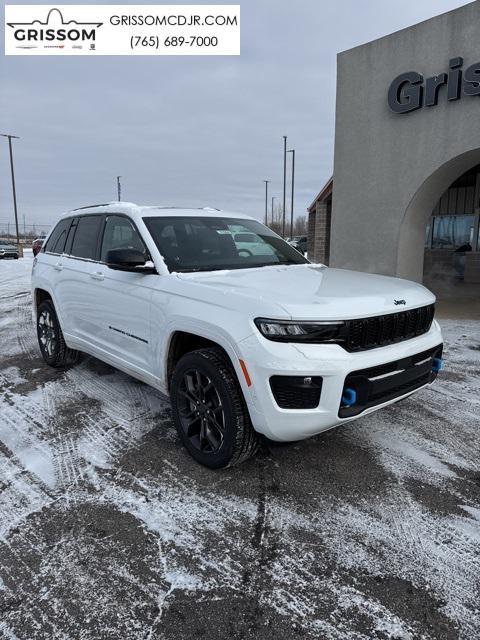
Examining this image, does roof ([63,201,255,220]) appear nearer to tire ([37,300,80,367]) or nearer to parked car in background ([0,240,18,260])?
tire ([37,300,80,367])

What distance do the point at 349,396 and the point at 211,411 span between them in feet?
2.98

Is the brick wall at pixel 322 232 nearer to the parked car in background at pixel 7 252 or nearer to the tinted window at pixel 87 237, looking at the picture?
the tinted window at pixel 87 237

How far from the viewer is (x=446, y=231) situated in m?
17.0

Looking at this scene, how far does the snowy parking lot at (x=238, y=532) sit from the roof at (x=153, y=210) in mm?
1758

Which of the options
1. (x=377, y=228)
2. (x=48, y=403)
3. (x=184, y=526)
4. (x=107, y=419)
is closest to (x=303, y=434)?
(x=184, y=526)

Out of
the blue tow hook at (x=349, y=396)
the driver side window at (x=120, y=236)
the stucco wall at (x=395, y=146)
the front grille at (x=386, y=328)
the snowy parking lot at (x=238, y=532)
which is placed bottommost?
the snowy parking lot at (x=238, y=532)

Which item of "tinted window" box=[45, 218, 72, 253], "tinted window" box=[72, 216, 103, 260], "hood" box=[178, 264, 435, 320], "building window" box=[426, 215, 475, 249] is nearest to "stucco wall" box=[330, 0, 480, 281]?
"hood" box=[178, 264, 435, 320]

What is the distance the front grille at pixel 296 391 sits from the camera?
8.82 feet

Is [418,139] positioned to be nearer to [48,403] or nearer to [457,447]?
[457,447]

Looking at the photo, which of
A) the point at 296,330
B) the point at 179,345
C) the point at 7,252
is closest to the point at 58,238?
the point at 179,345

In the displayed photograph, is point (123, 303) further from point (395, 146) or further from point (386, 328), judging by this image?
point (395, 146)

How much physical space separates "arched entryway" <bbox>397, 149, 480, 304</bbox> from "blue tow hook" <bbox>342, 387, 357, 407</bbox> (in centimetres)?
699

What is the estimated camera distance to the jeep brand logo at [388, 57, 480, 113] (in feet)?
25.7

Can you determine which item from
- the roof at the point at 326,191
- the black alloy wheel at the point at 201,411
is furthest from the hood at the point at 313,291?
the roof at the point at 326,191
